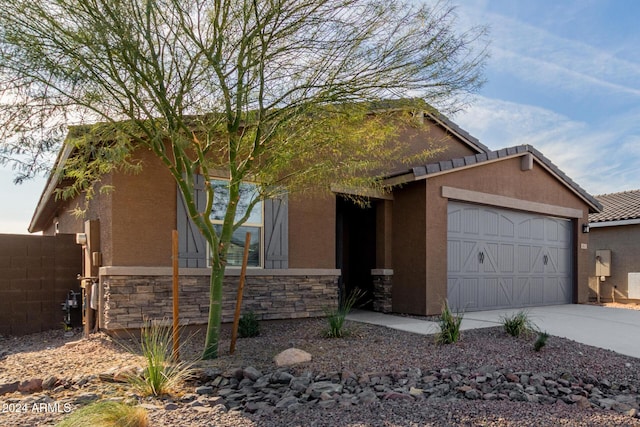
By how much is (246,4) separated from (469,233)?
7.47m

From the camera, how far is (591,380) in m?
6.16

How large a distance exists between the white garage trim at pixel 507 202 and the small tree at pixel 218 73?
448 cm

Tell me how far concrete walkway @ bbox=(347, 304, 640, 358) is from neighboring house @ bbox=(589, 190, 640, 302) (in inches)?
200

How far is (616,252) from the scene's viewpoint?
1678cm

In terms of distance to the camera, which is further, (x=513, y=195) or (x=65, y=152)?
(x=513, y=195)

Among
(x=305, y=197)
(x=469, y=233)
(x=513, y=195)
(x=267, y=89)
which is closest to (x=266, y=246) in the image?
(x=305, y=197)

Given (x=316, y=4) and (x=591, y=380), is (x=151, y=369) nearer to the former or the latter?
(x=316, y=4)

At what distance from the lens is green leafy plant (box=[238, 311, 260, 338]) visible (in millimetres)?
8234

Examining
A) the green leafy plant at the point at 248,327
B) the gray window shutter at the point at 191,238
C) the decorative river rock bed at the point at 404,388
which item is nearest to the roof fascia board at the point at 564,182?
the decorative river rock bed at the point at 404,388

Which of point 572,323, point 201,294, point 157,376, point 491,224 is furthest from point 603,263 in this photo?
point 157,376

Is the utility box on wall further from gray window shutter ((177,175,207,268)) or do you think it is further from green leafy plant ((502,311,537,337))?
gray window shutter ((177,175,207,268))

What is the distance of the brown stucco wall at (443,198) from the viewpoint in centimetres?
1032

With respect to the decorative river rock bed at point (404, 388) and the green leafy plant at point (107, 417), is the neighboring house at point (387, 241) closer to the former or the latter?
the decorative river rock bed at point (404, 388)

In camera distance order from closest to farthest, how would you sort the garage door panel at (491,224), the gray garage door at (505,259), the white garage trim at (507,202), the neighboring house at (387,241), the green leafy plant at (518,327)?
the green leafy plant at (518,327)
the neighboring house at (387,241)
the white garage trim at (507,202)
the gray garage door at (505,259)
the garage door panel at (491,224)
